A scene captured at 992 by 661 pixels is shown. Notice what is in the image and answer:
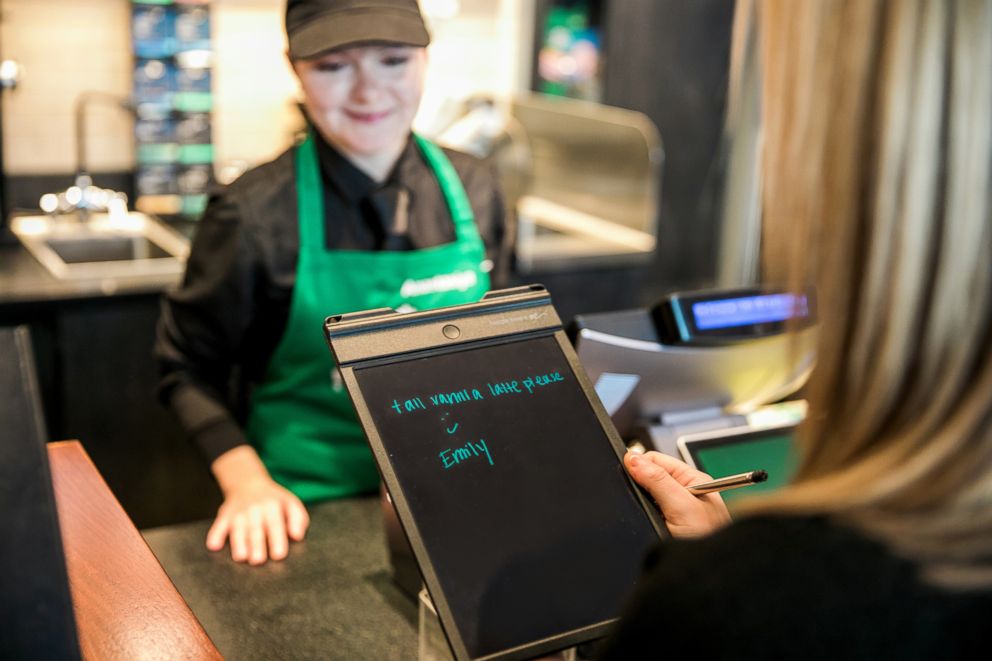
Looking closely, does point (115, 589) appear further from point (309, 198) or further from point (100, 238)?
point (100, 238)

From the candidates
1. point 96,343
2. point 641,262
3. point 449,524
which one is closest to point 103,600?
point 449,524

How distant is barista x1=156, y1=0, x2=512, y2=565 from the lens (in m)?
1.58

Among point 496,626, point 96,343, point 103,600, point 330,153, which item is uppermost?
point 330,153

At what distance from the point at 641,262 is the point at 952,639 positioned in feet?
8.67

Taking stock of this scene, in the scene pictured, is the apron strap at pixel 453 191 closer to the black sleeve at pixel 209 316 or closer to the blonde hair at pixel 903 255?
the black sleeve at pixel 209 316

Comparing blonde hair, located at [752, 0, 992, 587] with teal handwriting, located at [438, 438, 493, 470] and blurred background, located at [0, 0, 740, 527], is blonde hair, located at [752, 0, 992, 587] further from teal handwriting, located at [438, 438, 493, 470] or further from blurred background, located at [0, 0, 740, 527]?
blurred background, located at [0, 0, 740, 527]

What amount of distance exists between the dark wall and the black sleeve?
3142 millimetres

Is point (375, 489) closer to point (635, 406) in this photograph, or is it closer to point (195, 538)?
point (195, 538)

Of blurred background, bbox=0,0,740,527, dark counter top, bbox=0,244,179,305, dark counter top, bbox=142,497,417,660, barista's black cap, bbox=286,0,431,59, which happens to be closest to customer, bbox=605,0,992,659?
dark counter top, bbox=142,497,417,660

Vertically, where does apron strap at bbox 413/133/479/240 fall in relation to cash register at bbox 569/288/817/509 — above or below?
above

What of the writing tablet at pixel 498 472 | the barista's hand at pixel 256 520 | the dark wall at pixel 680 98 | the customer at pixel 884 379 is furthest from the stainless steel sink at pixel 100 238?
the customer at pixel 884 379

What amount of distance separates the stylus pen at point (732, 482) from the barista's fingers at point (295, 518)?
577 mm

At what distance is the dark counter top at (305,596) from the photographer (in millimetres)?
1145

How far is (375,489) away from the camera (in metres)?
1.60
